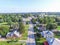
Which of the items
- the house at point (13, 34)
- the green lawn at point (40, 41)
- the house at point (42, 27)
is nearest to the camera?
the green lawn at point (40, 41)

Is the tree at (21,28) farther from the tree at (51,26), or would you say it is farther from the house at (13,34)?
the tree at (51,26)

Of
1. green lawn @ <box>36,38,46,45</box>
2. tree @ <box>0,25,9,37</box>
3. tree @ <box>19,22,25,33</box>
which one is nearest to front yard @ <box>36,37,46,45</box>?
green lawn @ <box>36,38,46,45</box>

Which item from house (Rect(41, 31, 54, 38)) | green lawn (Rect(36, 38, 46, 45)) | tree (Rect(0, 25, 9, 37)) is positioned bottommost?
green lawn (Rect(36, 38, 46, 45))

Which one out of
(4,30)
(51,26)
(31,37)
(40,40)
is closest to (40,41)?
(40,40)

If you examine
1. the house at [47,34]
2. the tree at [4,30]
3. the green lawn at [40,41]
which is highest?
the tree at [4,30]

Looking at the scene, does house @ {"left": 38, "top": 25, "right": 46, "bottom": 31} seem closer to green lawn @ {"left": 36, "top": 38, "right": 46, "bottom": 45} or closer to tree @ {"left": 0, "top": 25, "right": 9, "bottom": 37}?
green lawn @ {"left": 36, "top": 38, "right": 46, "bottom": 45}

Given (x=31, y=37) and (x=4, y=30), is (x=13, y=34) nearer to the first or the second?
(x=4, y=30)

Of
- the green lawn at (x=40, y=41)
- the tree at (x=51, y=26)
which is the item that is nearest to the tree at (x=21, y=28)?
the green lawn at (x=40, y=41)

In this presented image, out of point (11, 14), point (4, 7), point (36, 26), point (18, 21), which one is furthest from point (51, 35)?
point (4, 7)

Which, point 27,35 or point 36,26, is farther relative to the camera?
point 36,26

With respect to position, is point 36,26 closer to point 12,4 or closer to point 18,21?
point 18,21

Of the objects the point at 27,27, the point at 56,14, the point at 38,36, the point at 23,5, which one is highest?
the point at 23,5
